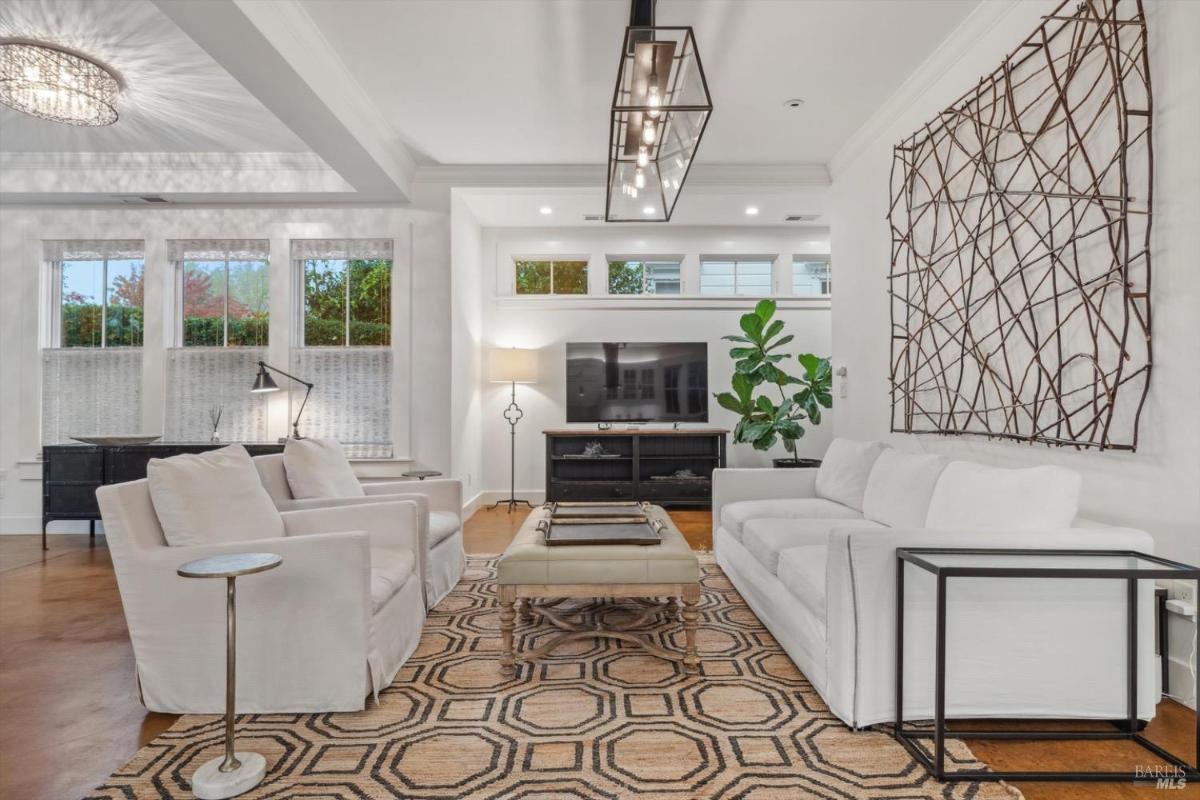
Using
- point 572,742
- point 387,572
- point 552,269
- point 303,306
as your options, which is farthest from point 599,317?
point 572,742

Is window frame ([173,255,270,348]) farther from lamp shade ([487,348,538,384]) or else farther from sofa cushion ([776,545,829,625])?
sofa cushion ([776,545,829,625])

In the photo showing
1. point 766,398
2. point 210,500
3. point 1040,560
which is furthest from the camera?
point 766,398

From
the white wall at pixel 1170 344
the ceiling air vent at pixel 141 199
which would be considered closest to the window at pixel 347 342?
the ceiling air vent at pixel 141 199

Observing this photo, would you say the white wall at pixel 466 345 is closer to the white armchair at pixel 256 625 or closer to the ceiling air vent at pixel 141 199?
the ceiling air vent at pixel 141 199

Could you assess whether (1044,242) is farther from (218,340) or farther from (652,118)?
(218,340)

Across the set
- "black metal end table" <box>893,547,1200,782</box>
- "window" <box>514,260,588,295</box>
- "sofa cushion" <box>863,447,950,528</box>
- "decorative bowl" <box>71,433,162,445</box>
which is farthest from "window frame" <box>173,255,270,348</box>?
"black metal end table" <box>893,547,1200,782</box>

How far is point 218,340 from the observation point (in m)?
5.50

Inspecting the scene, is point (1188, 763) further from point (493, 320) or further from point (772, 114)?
point (493, 320)

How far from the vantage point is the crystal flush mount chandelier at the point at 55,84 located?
344cm

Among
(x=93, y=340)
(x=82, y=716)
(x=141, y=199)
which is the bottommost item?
(x=82, y=716)

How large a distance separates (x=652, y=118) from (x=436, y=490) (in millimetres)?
2342

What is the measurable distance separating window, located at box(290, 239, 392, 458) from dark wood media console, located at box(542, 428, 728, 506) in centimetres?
181

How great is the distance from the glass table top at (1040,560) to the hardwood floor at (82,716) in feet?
1.80

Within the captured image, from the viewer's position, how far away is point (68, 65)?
3.53 metres
